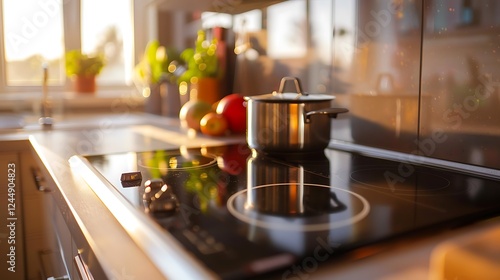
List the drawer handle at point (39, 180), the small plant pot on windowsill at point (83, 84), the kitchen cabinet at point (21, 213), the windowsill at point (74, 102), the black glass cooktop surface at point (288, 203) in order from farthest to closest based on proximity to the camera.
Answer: the small plant pot on windowsill at point (83, 84) < the windowsill at point (74, 102) < the kitchen cabinet at point (21, 213) < the drawer handle at point (39, 180) < the black glass cooktop surface at point (288, 203)

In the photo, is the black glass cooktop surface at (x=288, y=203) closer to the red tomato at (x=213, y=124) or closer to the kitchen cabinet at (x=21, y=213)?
the red tomato at (x=213, y=124)

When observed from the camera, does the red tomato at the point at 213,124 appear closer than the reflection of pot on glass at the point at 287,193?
Result: No

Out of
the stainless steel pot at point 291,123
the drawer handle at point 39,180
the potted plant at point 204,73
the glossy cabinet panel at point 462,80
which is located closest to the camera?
the glossy cabinet panel at point 462,80

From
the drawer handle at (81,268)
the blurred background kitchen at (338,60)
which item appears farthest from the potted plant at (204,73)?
the drawer handle at (81,268)

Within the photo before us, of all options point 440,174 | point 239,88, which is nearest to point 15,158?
point 239,88

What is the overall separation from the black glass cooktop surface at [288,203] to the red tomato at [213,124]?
41 centimetres

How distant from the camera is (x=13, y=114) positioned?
2131 mm

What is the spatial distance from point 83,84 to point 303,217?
6.94 feet

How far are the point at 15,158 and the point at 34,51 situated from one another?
1.13 metres

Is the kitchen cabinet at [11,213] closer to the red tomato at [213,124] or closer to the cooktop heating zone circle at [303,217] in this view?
the red tomato at [213,124]

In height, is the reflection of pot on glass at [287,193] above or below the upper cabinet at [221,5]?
below

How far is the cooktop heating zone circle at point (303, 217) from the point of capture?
20.6 inches

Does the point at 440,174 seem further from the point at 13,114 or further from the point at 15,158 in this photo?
the point at 13,114

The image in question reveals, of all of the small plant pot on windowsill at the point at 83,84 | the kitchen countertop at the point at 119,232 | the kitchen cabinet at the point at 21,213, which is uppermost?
the small plant pot on windowsill at the point at 83,84
